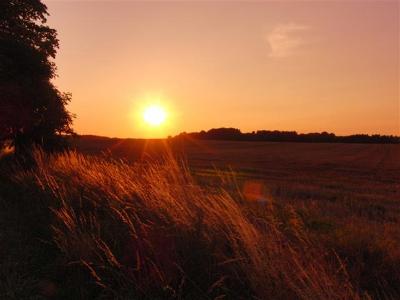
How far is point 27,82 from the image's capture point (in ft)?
50.7

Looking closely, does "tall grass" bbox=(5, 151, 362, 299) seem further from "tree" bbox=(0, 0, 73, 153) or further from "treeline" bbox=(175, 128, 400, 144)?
"treeline" bbox=(175, 128, 400, 144)

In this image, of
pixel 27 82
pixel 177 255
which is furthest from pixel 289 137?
pixel 177 255

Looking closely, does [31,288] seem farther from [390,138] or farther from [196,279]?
[390,138]

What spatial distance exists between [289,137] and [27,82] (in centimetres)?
10897

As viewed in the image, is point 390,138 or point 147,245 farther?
point 390,138

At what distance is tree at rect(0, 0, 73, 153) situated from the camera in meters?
15.4

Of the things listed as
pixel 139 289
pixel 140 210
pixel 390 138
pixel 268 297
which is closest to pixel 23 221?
pixel 140 210

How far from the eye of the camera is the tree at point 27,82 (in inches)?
605

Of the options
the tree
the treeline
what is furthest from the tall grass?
the treeline

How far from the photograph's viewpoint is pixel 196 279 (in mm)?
3980

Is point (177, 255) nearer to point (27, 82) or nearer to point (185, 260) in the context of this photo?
point (185, 260)

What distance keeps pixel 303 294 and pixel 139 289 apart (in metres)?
1.48

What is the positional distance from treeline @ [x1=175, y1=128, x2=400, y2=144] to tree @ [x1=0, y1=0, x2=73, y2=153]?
96403mm

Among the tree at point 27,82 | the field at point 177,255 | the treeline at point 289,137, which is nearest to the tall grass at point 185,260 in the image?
the field at point 177,255
